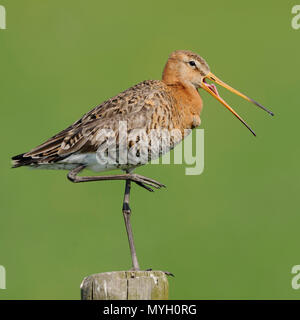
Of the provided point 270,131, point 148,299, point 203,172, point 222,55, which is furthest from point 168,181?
point 148,299

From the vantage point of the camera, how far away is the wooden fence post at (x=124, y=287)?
751 cm

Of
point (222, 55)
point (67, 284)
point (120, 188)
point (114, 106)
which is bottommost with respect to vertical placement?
point (67, 284)

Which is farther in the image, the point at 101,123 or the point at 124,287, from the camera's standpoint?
the point at 101,123

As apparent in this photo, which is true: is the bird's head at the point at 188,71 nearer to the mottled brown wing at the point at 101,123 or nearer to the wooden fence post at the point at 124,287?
the mottled brown wing at the point at 101,123

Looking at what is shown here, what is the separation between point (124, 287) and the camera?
24.7 ft

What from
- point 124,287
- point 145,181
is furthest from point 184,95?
point 124,287

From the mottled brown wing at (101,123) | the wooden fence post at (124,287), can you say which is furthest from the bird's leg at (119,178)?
the wooden fence post at (124,287)

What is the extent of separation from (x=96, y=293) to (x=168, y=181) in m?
7.03

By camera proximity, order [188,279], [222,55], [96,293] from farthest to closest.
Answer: [222,55]
[188,279]
[96,293]

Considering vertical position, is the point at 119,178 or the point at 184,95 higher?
the point at 184,95

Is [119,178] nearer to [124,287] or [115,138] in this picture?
[115,138]

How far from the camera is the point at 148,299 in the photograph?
24.8ft

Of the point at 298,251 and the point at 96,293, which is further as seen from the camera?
the point at 298,251
